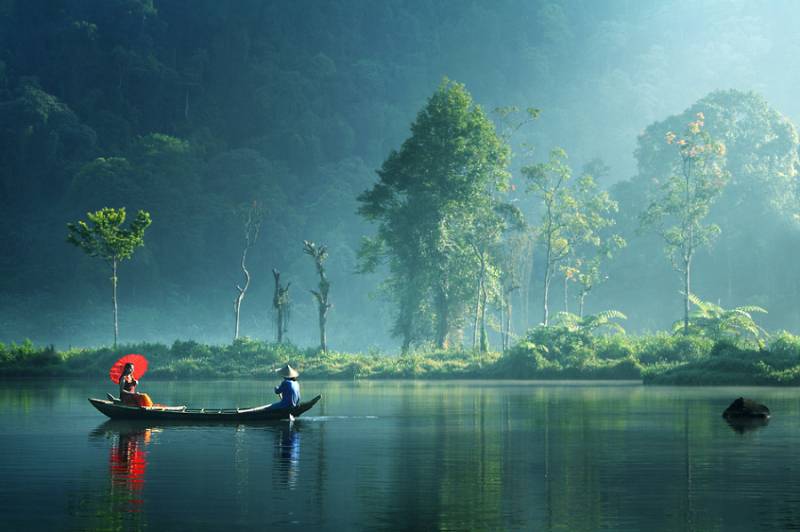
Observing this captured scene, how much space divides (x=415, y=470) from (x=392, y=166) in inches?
2473

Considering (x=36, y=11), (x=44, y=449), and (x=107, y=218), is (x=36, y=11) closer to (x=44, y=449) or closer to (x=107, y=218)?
(x=107, y=218)

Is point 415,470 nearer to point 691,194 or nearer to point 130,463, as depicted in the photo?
point 130,463

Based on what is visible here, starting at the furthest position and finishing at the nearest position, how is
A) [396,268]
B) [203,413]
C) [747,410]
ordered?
[396,268], [747,410], [203,413]

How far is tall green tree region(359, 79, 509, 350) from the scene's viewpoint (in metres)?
85.8

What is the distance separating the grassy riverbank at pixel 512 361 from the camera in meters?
62.5

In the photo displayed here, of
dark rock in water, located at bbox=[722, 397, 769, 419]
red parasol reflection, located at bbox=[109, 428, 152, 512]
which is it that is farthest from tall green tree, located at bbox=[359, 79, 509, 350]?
red parasol reflection, located at bbox=[109, 428, 152, 512]

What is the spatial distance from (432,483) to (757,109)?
10603cm

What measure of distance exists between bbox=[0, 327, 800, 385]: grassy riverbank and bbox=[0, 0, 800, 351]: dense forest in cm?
436

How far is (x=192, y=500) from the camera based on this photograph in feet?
70.2

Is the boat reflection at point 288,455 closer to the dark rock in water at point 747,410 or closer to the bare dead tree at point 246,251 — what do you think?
the dark rock in water at point 747,410

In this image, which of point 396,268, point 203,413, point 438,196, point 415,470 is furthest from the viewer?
point 396,268

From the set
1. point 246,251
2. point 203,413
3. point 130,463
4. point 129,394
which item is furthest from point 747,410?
point 246,251

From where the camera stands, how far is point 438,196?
85.7m

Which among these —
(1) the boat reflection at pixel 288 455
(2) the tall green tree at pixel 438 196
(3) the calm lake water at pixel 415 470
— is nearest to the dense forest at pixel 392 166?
(2) the tall green tree at pixel 438 196
